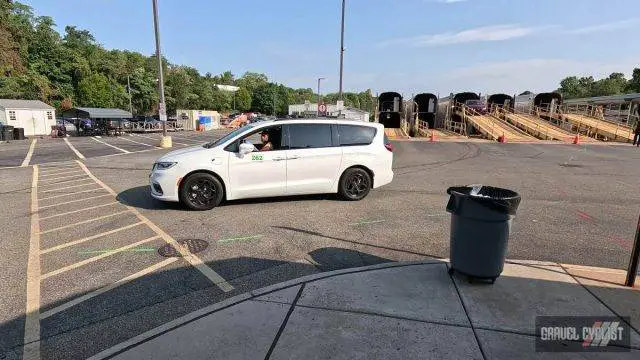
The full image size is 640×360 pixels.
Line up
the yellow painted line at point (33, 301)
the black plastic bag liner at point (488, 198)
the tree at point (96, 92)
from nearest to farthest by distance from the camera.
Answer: the yellow painted line at point (33, 301) → the black plastic bag liner at point (488, 198) → the tree at point (96, 92)

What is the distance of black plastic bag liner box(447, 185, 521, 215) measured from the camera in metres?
3.72

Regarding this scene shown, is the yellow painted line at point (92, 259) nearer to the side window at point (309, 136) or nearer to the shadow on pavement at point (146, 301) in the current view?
the shadow on pavement at point (146, 301)

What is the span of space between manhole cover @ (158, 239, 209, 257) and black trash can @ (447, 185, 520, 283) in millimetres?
3331

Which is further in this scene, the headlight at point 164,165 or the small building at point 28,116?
the small building at point 28,116

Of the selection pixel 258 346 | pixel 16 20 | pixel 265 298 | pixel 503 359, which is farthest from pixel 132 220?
pixel 16 20

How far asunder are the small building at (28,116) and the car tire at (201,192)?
103 ft

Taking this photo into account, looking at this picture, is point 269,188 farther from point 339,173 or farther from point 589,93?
point 589,93

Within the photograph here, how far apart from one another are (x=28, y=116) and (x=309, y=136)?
33116 millimetres

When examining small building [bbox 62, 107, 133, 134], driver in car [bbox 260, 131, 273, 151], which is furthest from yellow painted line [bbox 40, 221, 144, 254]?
small building [bbox 62, 107, 133, 134]

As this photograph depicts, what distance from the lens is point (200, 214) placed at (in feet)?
23.1

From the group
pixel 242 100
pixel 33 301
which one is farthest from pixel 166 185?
pixel 242 100

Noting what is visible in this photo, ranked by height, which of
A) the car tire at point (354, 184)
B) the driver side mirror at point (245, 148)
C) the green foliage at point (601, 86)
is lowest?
the car tire at point (354, 184)

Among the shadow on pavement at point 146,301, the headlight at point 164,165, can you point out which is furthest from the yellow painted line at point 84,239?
the shadow on pavement at point 146,301

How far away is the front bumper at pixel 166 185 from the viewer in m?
7.07
